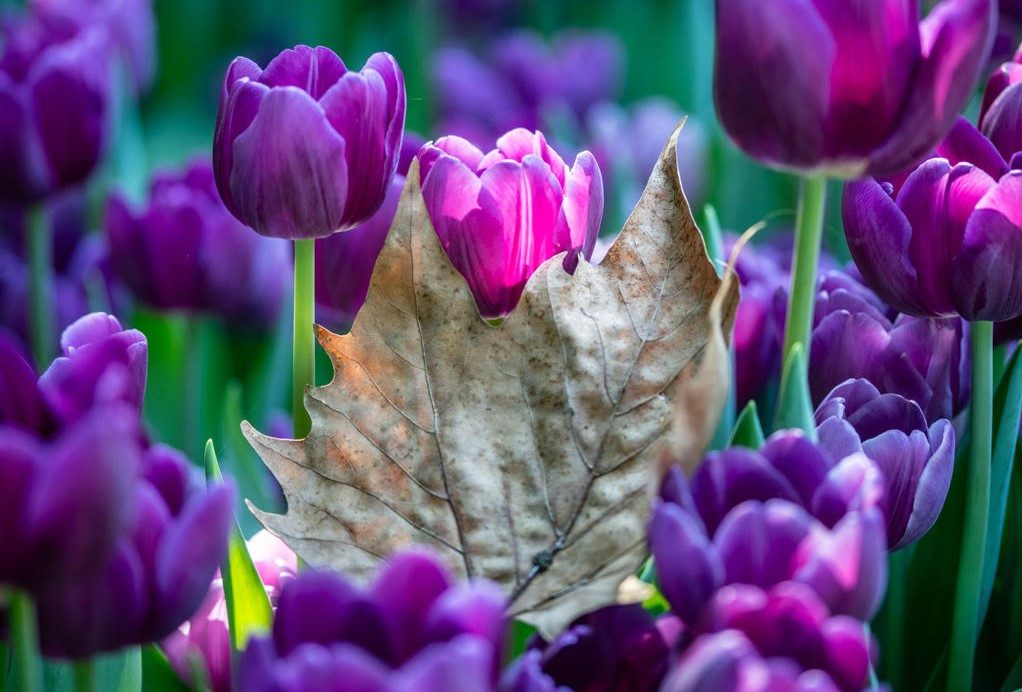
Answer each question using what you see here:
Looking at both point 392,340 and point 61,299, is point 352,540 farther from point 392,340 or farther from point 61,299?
point 61,299

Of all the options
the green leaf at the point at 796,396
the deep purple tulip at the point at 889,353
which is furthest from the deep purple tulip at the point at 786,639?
the deep purple tulip at the point at 889,353

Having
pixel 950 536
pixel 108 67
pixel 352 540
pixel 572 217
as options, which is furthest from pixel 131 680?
pixel 108 67

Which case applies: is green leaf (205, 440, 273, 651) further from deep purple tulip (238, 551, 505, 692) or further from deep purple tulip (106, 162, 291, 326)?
deep purple tulip (106, 162, 291, 326)

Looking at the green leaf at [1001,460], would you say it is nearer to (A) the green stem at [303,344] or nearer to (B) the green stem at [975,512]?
(B) the green stem at [975,512]

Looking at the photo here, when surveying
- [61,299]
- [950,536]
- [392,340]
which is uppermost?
[392,340]

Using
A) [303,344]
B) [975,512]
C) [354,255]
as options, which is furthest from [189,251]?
[975,512]

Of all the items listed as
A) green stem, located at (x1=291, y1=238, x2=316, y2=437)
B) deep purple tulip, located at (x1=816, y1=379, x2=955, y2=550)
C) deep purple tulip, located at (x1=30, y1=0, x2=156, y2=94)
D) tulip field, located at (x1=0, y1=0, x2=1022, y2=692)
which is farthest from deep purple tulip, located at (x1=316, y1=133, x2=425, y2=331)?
deep purple tulip, located at (x1=30, y1=0, x2=156, y2=94)
